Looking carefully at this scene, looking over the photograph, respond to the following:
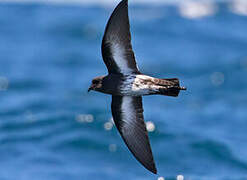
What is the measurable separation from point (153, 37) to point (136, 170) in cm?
1254

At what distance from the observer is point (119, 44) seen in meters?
8.51

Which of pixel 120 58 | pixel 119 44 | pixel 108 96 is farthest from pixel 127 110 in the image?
pixel 108 96

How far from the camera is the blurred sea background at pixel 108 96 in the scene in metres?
14.1

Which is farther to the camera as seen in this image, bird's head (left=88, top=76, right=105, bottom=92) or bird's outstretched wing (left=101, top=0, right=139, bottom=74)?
bird's head (left=88, top=76, right=105, bottom=92)

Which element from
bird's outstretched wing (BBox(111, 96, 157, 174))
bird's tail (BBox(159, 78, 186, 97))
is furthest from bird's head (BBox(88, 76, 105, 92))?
bird's tail (BBox(159, 78, 186, 97))

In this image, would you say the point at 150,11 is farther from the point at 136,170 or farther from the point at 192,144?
the point at 136,170

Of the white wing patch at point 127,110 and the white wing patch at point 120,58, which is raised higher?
the white wing patch at point 120,58

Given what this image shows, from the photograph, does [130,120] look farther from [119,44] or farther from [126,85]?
[119,44]

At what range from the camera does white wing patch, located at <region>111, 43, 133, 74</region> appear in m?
8.55

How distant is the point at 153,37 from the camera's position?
25.0 metres

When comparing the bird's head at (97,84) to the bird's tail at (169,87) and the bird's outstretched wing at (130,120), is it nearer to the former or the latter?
the bird's outstretched wing at (130,120)

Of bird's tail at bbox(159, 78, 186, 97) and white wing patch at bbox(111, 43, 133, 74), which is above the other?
white wing patch at bbox(111, 43, 133, 74)

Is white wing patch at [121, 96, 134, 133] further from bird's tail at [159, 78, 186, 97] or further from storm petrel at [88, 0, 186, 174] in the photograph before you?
bird's tail at [159, 78, 186, 97]

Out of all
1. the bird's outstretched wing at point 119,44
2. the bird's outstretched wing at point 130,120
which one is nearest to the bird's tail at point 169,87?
the bird's outstretched wing at point 119,44
